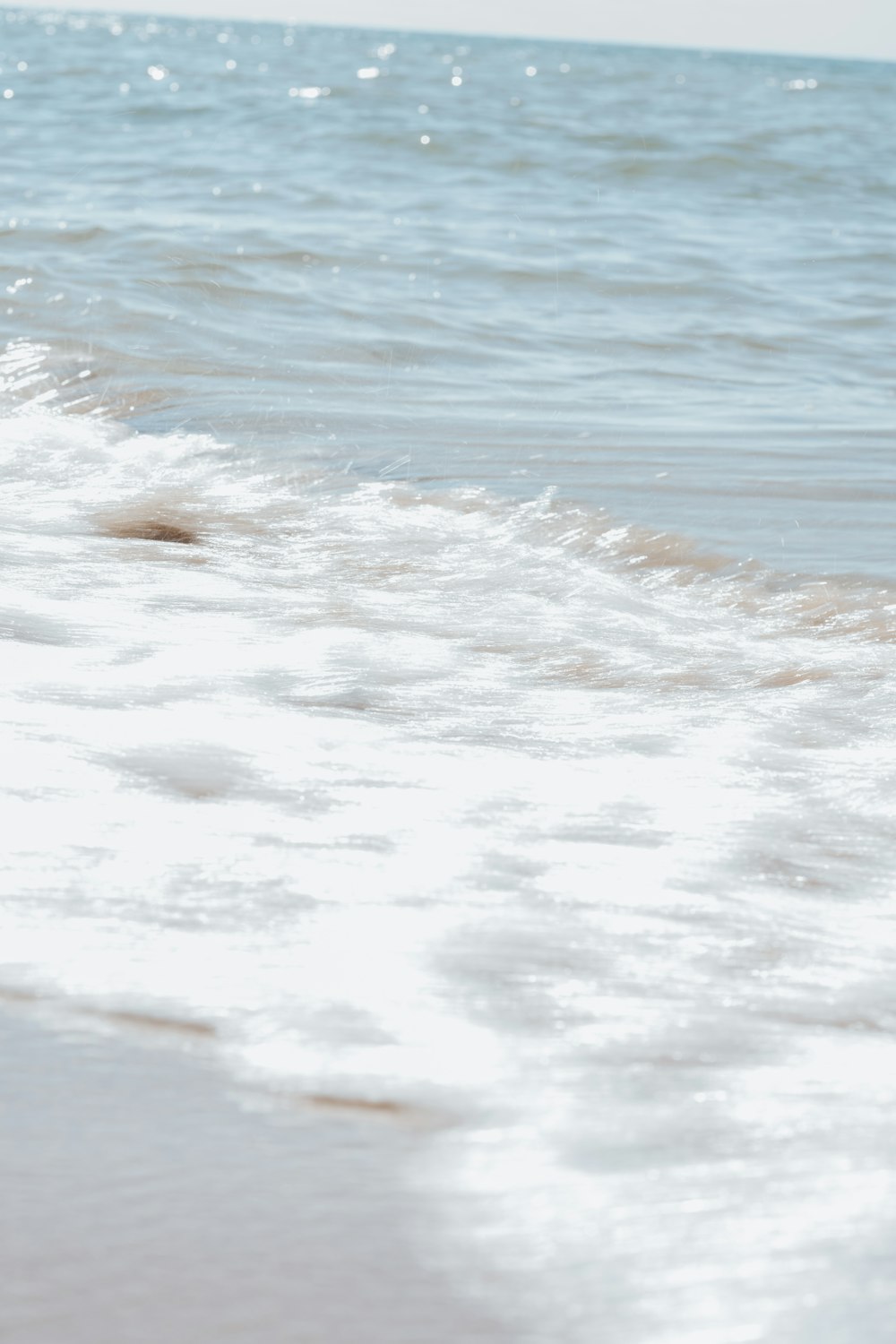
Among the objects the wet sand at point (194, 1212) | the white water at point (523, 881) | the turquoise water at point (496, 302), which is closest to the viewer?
the wet sand at point (194, 1212)

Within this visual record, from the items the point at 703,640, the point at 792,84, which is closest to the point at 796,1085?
the point at 703,640

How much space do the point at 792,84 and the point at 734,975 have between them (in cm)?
3163

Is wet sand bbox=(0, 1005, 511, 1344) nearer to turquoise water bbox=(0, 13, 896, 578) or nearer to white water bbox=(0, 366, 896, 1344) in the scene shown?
white water bbox=(0, 366, 896, 1344)

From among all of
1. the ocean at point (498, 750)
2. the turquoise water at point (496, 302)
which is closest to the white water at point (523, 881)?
the ocean at point (498, 750)

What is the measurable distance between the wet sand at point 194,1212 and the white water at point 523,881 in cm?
4

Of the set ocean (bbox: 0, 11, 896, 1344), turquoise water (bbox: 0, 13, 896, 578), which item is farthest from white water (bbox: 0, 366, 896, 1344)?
turquoise water (bbox: 0, 13, 896, 578)

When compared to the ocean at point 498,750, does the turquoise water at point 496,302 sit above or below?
above

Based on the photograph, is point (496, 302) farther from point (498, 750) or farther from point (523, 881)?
point (523, 881)

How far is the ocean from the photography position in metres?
1.19

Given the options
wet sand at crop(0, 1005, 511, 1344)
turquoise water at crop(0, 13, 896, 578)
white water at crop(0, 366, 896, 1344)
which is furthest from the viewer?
turquoise water at crop(0, 13, 896, 578)

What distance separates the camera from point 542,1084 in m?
1.29

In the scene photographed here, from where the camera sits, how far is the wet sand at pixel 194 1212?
1.01 m

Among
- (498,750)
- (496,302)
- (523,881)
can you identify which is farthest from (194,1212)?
(496,302)

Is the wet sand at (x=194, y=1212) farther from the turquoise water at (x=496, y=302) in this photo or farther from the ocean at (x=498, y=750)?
the turquoise water at (x=496, y=302)
